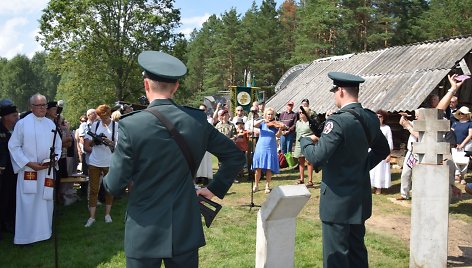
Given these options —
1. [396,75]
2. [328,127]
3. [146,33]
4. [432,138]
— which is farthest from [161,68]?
[146,33]

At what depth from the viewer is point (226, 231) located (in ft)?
21.6

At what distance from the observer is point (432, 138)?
16.3 feet

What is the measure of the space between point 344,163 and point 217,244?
112 inches

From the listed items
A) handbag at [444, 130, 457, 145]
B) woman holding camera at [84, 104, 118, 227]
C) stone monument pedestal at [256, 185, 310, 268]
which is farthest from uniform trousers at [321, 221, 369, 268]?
handbag at [444, 130, 457, 145]

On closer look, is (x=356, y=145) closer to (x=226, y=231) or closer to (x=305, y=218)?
(x=226, y=231)

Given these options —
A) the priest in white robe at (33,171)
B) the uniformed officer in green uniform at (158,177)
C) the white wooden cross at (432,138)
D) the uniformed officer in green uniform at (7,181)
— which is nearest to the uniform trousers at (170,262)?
the uniformed officer in green uniform at (158,177)

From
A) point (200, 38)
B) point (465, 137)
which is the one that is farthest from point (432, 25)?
point (200, 38)

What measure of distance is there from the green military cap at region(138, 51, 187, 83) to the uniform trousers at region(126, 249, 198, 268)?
112cm

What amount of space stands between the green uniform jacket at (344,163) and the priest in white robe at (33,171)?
394 centimetres

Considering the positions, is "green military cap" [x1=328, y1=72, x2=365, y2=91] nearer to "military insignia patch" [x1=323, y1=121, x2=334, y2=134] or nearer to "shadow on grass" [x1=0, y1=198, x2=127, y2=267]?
"military insignia patch" [x1=323, y1=121, x2=334, y2=134]

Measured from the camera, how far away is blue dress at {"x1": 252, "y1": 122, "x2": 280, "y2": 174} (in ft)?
30.4

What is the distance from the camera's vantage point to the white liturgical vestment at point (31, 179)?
19.1 ft

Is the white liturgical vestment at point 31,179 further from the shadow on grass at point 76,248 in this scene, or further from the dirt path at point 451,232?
the dirt path at point 451,232

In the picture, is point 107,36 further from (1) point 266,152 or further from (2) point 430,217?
(2) point 430,217
